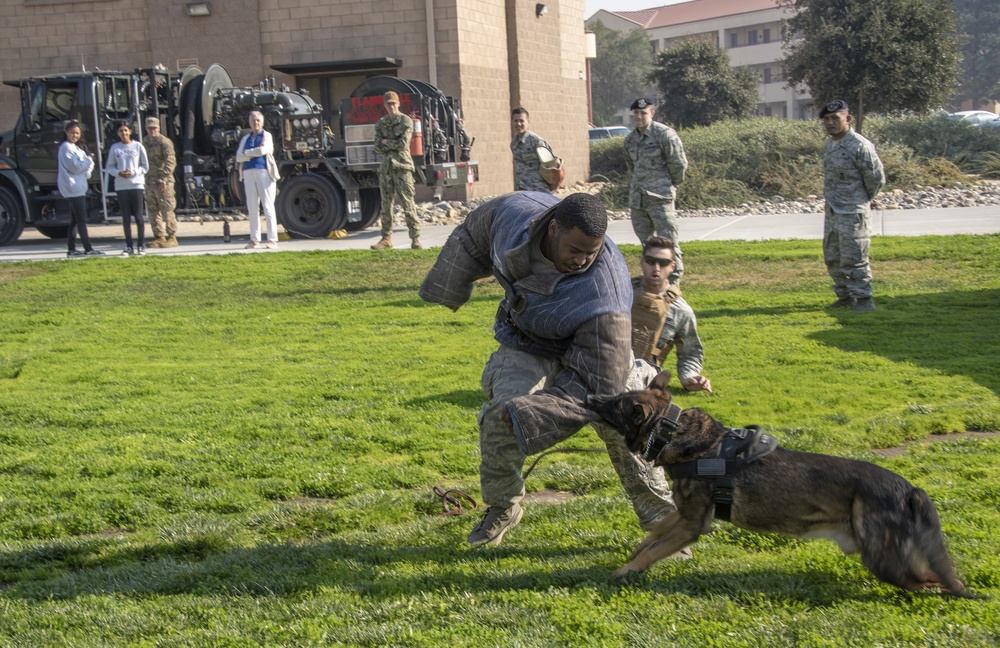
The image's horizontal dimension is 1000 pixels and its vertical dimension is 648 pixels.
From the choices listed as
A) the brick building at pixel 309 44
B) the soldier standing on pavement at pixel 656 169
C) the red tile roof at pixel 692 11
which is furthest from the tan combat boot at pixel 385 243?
the red tile roof at pixel 692 11

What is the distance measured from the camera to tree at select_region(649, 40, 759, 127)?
37.0 meters

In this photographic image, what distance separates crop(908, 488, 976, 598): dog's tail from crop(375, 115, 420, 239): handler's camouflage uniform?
38.0 ft

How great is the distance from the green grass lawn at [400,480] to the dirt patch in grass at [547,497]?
0.07 m

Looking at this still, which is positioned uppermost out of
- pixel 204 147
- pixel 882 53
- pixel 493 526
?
pixel 882 53

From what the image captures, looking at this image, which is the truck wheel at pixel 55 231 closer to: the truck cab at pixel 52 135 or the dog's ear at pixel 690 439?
the truck cab at pixel 52 135

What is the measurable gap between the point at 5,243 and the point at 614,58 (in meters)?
66.1

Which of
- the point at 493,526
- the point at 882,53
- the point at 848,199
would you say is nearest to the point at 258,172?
the point at 848,199

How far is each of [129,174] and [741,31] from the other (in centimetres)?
7320

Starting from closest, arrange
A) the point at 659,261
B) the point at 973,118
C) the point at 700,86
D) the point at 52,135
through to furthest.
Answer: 1. the point at 659,261
2. the point at 52,135
3. the point at 973,118
4. the point at 700,86

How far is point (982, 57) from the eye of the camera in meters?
76.7

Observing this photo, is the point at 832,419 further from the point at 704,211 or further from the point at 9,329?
the point at 704,211

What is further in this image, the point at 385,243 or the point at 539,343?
the point at 385,243

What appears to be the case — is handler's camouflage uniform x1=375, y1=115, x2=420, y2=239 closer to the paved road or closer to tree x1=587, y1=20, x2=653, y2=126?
the paved road

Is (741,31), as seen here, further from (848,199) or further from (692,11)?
(848,199)
